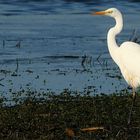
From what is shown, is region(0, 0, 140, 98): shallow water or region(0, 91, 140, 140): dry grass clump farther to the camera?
region(0, 0, 140, 98): shallow water

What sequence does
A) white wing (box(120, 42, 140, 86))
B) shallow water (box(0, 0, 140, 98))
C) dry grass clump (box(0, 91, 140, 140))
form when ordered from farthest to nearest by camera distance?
shallow water (box(0, 0, 140, 98)), white wing (box(120, 42, 140, 86)), dry grass clump (box(0, 91, 140, 140))

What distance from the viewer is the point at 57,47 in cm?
1722

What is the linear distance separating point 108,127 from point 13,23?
39.2 feet

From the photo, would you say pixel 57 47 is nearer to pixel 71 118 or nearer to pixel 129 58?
pixel 129 58

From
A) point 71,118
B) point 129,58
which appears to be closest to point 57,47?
point 129,58

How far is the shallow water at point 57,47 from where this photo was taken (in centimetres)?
1290

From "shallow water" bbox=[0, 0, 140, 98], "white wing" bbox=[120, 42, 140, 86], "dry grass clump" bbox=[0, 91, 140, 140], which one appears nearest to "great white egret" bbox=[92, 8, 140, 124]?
"white wing" bbox=[120, 42, 140, 86]

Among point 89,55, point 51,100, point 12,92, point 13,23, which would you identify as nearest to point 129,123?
point 51,100

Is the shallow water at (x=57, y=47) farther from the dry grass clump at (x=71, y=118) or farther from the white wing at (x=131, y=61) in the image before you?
the white wing at (x=131, y=61)

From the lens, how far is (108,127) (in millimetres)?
9281

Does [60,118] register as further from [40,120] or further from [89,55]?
[89,55]

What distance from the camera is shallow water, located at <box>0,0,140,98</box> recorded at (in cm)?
1290

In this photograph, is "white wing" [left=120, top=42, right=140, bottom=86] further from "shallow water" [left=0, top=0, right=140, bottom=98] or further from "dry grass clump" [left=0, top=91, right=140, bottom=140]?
"shallow water" [left=0, top=0, right=140, bottom=98]

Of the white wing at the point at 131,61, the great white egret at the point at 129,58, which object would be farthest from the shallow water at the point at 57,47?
the white wing at the point at 131,61
